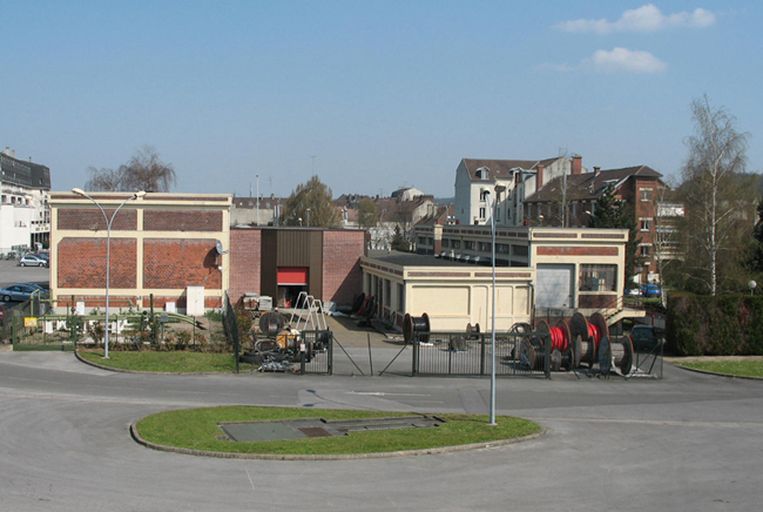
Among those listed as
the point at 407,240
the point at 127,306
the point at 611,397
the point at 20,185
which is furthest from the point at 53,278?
the point at 20,185

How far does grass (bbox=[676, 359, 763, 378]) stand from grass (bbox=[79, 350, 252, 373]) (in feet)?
62.8

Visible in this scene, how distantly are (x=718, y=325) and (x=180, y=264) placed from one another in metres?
29.8

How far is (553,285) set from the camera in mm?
46906

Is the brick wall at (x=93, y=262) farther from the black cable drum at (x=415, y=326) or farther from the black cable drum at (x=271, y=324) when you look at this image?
the black cable drum at (x=415, y=326)

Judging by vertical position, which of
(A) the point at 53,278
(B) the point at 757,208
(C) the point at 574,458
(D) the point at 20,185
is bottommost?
(C) the point at 574,458

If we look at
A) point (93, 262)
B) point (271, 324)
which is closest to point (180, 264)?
point (93, 262)

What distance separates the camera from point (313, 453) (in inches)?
751

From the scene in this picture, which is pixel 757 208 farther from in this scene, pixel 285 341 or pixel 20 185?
pixel 20 185

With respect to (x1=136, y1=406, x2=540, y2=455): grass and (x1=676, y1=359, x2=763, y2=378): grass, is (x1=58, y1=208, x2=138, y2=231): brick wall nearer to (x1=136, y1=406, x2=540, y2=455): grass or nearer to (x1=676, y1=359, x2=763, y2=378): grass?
(x1=136, y1=406, x2=540, y2=455): grass

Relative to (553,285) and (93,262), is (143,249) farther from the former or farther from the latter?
(553,285)

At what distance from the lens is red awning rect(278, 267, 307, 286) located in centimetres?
5362

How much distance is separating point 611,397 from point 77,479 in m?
18.5

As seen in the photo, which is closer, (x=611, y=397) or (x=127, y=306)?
(x=611, y=397)

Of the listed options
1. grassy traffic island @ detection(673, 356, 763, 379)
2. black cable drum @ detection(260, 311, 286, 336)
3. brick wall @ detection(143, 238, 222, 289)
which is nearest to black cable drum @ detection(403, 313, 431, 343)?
black cable drum @ detection(260, 311, 286, 336)
